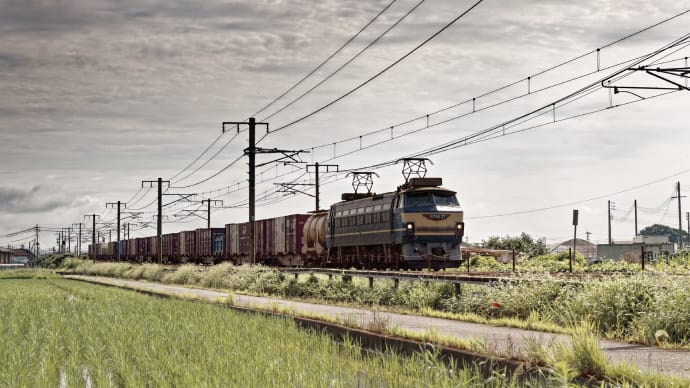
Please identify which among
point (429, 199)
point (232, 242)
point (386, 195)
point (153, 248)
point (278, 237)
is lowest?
point (153, 248)

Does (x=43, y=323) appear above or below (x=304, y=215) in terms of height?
below

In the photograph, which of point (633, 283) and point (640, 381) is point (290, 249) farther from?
point (640, 381)

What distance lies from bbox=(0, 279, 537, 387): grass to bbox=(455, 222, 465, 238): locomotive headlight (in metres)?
19.4

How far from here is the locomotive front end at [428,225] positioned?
117ft

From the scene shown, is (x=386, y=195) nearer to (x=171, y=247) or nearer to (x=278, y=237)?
(x=278, y=237)

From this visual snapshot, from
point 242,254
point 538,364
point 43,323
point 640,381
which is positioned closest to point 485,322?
point 538,364

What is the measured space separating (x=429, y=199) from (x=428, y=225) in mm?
1175

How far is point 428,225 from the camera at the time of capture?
3622 cm

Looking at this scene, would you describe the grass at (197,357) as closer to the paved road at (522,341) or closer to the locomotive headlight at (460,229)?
the paved road at (522,341)

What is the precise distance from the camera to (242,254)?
60.2m

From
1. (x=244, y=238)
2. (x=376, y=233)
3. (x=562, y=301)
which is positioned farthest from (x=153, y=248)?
(x=562, y=301)

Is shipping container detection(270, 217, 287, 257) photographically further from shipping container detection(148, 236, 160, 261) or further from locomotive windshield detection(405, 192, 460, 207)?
shipping container detection(148, 236, 160, 261)

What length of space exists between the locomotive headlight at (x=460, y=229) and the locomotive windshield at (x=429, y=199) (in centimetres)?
87

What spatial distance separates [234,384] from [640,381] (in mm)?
4028
